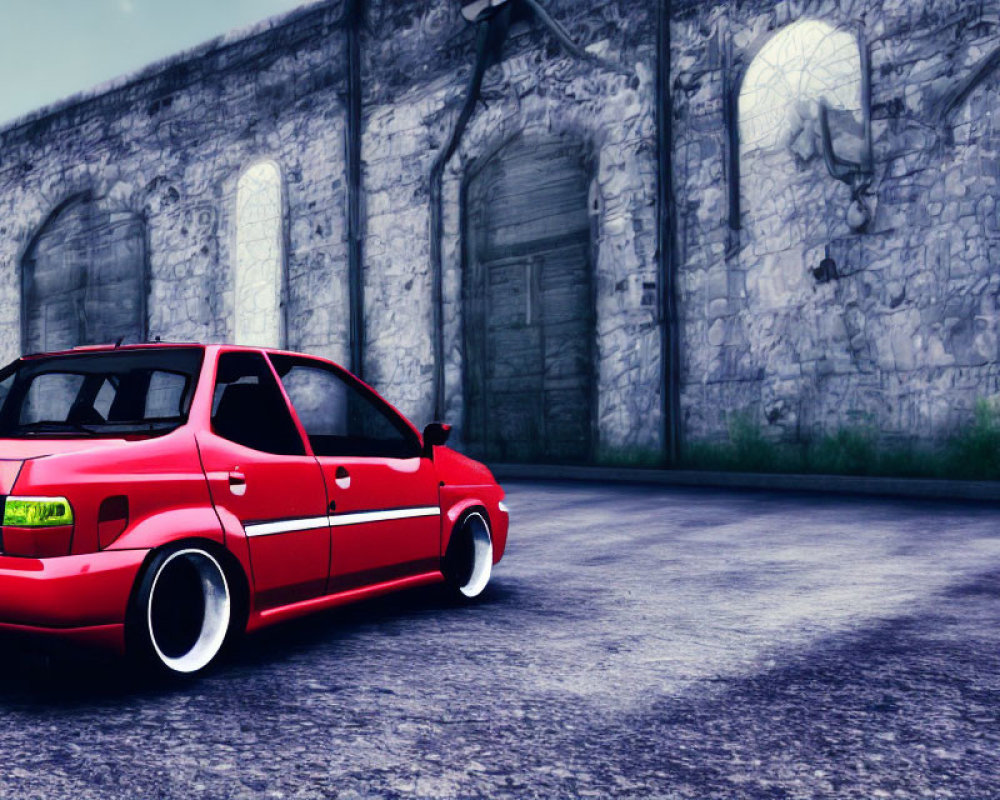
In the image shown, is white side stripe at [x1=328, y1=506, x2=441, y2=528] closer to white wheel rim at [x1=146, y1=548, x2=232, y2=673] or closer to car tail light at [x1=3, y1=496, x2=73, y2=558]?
white wheel rim at [x1=146, y1=548, x2=232, y2=673]

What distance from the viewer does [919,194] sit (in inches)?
525

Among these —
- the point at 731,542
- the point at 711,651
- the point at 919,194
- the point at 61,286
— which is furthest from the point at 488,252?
the point at 711,651

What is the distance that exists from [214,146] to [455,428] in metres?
8.16

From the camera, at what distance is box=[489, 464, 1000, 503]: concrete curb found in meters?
12.6

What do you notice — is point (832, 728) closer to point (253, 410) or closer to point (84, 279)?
point (253, 410)

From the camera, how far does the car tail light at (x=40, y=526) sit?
3729 millimetres

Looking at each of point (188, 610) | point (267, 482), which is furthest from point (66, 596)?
point (267, 482)

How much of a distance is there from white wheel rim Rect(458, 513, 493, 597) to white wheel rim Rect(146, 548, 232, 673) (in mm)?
1896

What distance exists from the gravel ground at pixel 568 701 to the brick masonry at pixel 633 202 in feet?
24.6

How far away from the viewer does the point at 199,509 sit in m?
4.14

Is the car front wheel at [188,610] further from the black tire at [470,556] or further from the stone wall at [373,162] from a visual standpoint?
the stone wall at [373,162]

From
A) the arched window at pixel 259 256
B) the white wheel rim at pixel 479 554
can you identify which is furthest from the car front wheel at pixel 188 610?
the arched window at pixel 259 256

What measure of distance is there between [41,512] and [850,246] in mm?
11997

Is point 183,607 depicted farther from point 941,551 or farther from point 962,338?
point 962,338
